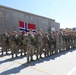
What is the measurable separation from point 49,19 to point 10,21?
31.8ft

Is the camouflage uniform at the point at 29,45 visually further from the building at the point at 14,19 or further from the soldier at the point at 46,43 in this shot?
the building at the point at 14,19

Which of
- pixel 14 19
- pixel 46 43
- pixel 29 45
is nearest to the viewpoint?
pixel 29 45

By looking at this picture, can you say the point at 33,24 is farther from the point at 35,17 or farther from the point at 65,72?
the point at 65,72

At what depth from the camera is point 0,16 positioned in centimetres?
1581

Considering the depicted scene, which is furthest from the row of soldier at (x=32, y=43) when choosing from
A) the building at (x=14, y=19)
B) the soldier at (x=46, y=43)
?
the building at (x=14, y=19)

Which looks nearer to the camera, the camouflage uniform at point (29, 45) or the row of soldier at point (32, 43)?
the camouflage uniform at point (29, 45)

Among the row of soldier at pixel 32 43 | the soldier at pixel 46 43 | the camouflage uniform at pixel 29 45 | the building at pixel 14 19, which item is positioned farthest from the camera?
the building at pixel 14 19

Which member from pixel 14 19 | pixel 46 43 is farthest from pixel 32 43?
pixel 14 19

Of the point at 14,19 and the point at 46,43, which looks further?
the point at 14,19

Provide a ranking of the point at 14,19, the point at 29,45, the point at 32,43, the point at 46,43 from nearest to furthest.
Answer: the point at 29,45, the point at 32,43, the point at 46,43, the point at 14,19

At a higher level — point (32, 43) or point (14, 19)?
point (14, 19)

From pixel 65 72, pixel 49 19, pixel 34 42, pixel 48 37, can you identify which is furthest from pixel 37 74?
pixel 49 19

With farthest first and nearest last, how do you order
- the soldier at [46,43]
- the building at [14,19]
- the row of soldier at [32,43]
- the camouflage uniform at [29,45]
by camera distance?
the building at [14,19] → the soldier at [46,43] → the row of soldier at [32,43] → the camouflage uniform at [29,45]

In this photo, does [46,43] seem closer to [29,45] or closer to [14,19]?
[29,45]
